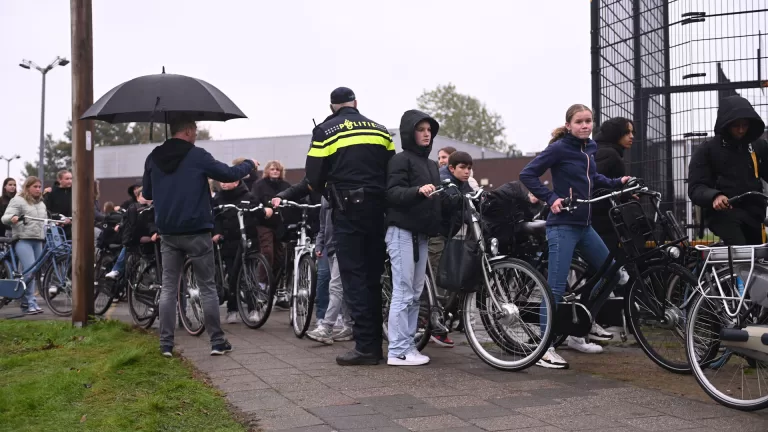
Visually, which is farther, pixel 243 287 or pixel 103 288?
pixel 103 288

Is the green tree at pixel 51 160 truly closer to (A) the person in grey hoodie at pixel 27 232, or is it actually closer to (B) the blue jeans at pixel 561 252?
(A) the person in grey hoodie at pixel 27 232

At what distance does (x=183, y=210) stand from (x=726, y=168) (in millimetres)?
4140

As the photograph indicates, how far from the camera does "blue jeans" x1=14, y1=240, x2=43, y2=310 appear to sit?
39.6 ft

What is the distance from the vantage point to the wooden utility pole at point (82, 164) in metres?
9.34

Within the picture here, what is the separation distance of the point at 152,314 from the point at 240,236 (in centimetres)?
121

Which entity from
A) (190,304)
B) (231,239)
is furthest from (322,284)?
(231,239)

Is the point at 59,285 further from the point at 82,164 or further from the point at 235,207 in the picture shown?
the point at 235,207

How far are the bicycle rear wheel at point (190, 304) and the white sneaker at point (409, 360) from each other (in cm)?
275

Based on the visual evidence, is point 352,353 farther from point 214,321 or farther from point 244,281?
point 244,281

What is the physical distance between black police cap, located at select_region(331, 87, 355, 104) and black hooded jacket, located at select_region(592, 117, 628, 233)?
226cm

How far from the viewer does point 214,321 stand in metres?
7.76

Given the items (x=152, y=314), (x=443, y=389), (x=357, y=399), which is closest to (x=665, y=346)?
(x=443, y=389)

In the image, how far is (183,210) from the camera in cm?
750

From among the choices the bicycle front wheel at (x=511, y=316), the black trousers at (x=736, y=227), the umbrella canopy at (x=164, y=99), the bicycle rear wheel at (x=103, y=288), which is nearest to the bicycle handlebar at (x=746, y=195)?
the black trousers at (x=736, y=227)
